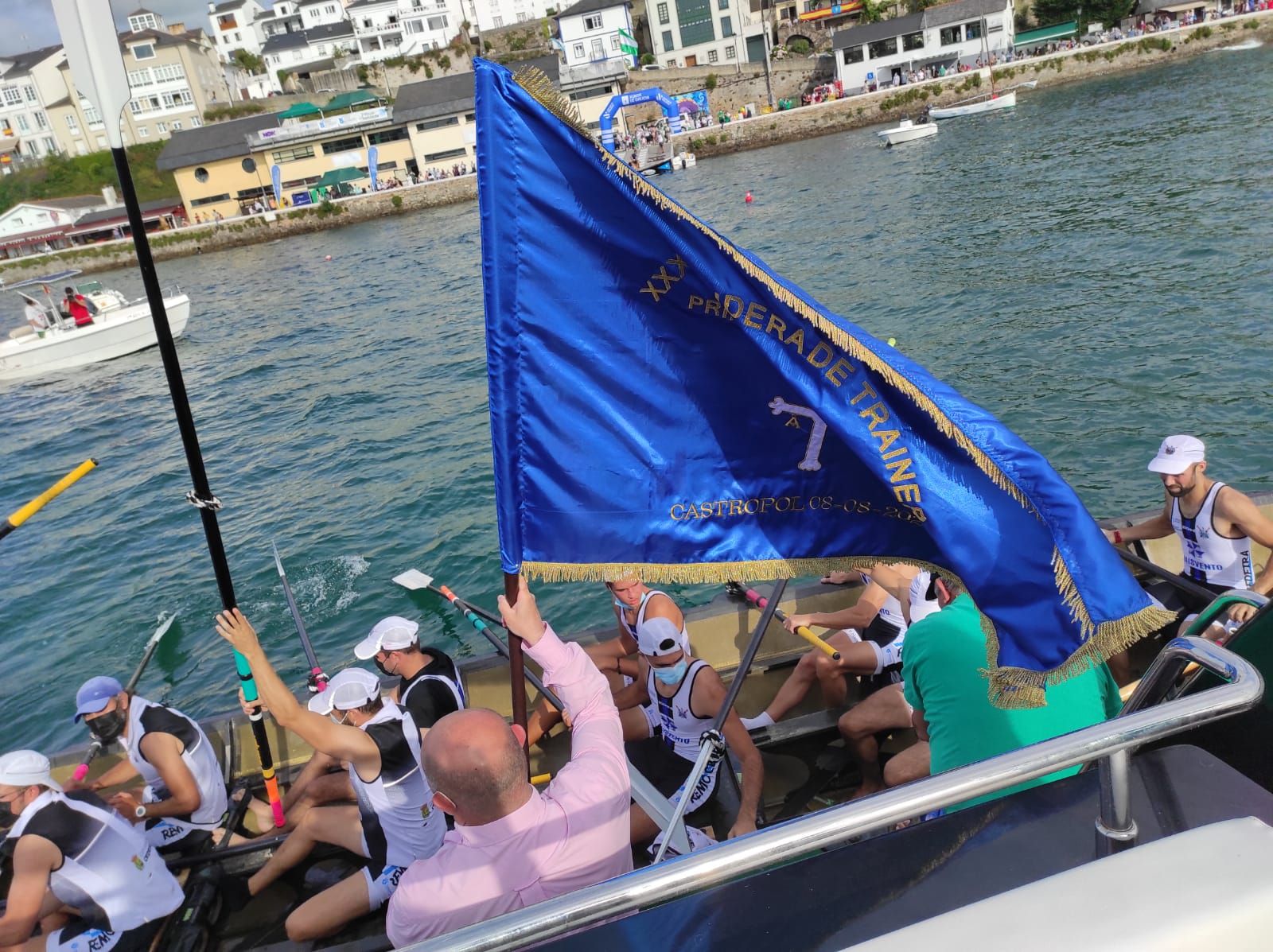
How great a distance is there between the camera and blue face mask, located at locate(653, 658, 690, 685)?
4.89m

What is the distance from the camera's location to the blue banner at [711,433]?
2.99 metres

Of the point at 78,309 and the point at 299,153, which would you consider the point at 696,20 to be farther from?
the point at 78,309

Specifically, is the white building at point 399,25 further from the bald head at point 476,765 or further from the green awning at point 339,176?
the bald head at point 476,765

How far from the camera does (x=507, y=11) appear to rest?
10169cm

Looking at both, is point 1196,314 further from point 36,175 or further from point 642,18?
point 36,175

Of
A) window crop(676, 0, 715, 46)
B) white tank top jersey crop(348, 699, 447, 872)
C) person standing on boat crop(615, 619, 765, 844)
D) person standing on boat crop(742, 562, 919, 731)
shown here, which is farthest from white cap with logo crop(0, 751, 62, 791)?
window crop(676, 0, 715, 46)

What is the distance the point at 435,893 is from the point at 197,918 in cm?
322

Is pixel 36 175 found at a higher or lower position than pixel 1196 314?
higher

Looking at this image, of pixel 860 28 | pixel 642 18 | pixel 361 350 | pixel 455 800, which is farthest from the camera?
pixel 642 18

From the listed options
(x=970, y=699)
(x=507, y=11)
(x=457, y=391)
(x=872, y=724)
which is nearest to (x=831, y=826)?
(x=970, y=699)

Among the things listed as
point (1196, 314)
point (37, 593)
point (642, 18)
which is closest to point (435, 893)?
point (37, 593)

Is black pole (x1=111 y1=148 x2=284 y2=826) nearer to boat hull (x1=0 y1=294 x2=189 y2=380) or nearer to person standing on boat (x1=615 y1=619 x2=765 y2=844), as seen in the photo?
person standing on boat (x1=615 y1=619 x2=765 y2=844)

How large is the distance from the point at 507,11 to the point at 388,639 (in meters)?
111

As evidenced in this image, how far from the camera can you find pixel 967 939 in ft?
5.27
